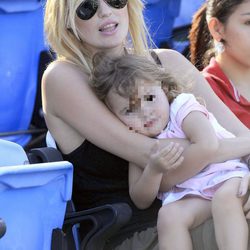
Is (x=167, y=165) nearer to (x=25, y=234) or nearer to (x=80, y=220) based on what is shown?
(x=80, y=220)

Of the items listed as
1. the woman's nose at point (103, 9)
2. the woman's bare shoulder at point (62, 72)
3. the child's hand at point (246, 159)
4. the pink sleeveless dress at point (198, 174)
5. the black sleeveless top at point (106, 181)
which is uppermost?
the woman's nose at point (103, 9)

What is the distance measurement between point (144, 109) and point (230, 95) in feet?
2.62

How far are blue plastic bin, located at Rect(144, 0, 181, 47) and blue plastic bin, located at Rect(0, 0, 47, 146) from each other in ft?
2.95

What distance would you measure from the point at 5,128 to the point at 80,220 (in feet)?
6.67

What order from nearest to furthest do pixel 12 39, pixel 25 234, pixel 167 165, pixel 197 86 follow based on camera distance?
1. pixel 25 234
2. pixel 167 165
3. pixel 197 86
4. pixel 12 39

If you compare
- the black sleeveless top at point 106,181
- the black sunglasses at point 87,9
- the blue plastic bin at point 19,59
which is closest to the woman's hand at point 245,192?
the black sleeveless top at point 106,181

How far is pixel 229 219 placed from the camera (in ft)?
7.86

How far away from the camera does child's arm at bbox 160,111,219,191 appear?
2523mm

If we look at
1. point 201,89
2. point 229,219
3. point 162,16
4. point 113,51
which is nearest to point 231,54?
point 201,89

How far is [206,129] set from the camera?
2.52 m

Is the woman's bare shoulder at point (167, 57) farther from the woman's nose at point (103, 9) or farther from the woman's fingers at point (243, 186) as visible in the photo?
the woman's fingers at point (243, 186)

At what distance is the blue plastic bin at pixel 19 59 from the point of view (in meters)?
4.24

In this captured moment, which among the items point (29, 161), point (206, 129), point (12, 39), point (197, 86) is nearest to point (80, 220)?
point (29, 161)

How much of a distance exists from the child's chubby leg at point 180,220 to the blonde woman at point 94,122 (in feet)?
0.33
